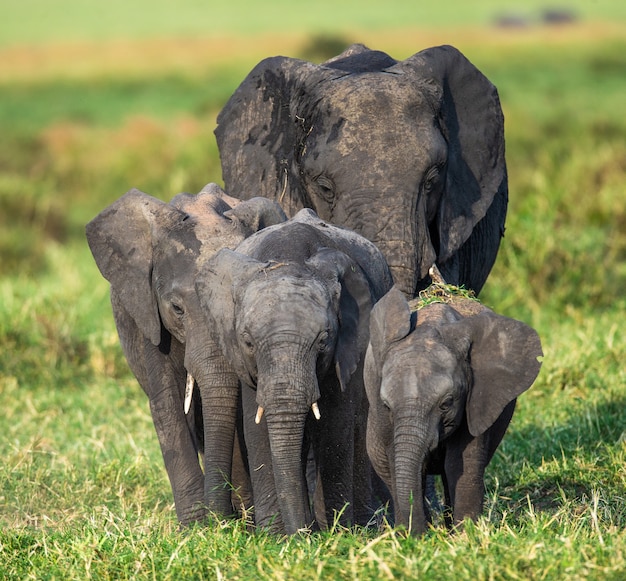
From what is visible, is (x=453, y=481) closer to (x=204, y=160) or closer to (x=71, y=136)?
(x=204, y=160)

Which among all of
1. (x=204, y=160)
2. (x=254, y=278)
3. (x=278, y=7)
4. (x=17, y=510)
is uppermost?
(x=254, y=278)

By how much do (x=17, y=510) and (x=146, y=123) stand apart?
16125mm

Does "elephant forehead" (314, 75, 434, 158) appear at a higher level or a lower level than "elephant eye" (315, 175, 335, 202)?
higher

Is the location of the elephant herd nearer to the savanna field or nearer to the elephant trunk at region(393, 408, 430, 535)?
the elephant trunk at region(393, 408, 430, 535)

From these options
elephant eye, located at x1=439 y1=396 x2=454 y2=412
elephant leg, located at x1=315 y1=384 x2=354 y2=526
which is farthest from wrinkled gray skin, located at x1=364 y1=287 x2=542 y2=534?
elephant leg, located at x1=315 y1=384 x2=354 y2=526

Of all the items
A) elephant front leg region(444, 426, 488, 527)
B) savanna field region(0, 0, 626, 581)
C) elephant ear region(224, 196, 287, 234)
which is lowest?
savanna field region(0, 0, 626, 581)

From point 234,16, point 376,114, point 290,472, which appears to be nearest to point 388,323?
point 290,472

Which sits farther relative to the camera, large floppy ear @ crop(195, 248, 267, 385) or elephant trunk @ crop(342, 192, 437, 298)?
elephant trunk @ crop(342, 192, 437, 298)

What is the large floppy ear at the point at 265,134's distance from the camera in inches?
279

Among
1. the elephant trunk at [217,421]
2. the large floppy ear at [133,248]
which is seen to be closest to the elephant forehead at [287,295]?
the elephant trunk at [217,421]

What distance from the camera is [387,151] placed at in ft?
21.4

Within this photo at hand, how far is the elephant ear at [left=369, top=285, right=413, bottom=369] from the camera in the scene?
16.4ft

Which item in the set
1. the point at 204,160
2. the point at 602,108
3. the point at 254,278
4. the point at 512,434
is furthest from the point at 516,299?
the point at 602,108

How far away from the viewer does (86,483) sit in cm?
694
